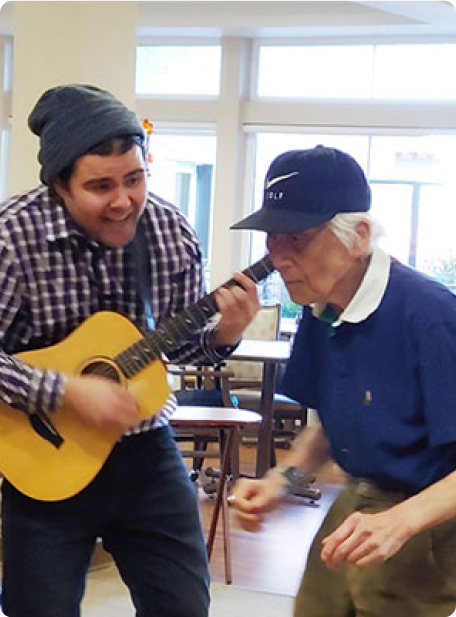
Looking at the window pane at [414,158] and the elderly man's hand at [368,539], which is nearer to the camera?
the elderly man's hand at [368,539]

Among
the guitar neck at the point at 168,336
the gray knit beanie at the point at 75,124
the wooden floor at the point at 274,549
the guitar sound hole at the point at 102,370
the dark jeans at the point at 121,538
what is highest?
the gray knit beanie at the point at 75,124

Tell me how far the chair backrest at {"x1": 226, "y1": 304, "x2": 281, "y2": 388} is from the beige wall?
2.73 meters

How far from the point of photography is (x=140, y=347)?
81.5 inches

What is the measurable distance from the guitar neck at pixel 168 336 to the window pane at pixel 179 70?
6226mm

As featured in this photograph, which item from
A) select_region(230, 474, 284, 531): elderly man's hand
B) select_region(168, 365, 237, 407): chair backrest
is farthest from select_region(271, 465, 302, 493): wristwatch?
select_region(168, 365, 237, 407): chair backrest

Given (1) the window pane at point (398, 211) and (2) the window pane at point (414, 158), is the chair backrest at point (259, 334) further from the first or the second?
(2) the window pane at point (414, 158)

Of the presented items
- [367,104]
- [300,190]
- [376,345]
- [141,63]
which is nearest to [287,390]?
[376,345]

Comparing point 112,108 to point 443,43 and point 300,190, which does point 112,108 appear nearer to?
point 300,190

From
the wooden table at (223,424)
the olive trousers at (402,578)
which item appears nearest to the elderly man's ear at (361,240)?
the olive trousers at (402,578)

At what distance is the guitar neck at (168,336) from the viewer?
206 cm

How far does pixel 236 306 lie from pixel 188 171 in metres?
6.42

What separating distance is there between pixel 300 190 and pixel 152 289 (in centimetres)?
57

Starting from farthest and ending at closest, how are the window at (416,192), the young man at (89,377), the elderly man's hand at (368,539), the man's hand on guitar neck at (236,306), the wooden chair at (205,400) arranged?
the window at (416,192), the wooden chair at (205,400), the man's hand on guitar neck at (236,306), the young man at (89,377), the elderly man's hand at (368,539)

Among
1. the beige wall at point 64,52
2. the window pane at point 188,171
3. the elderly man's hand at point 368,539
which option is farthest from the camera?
the window pane at point 188,171
